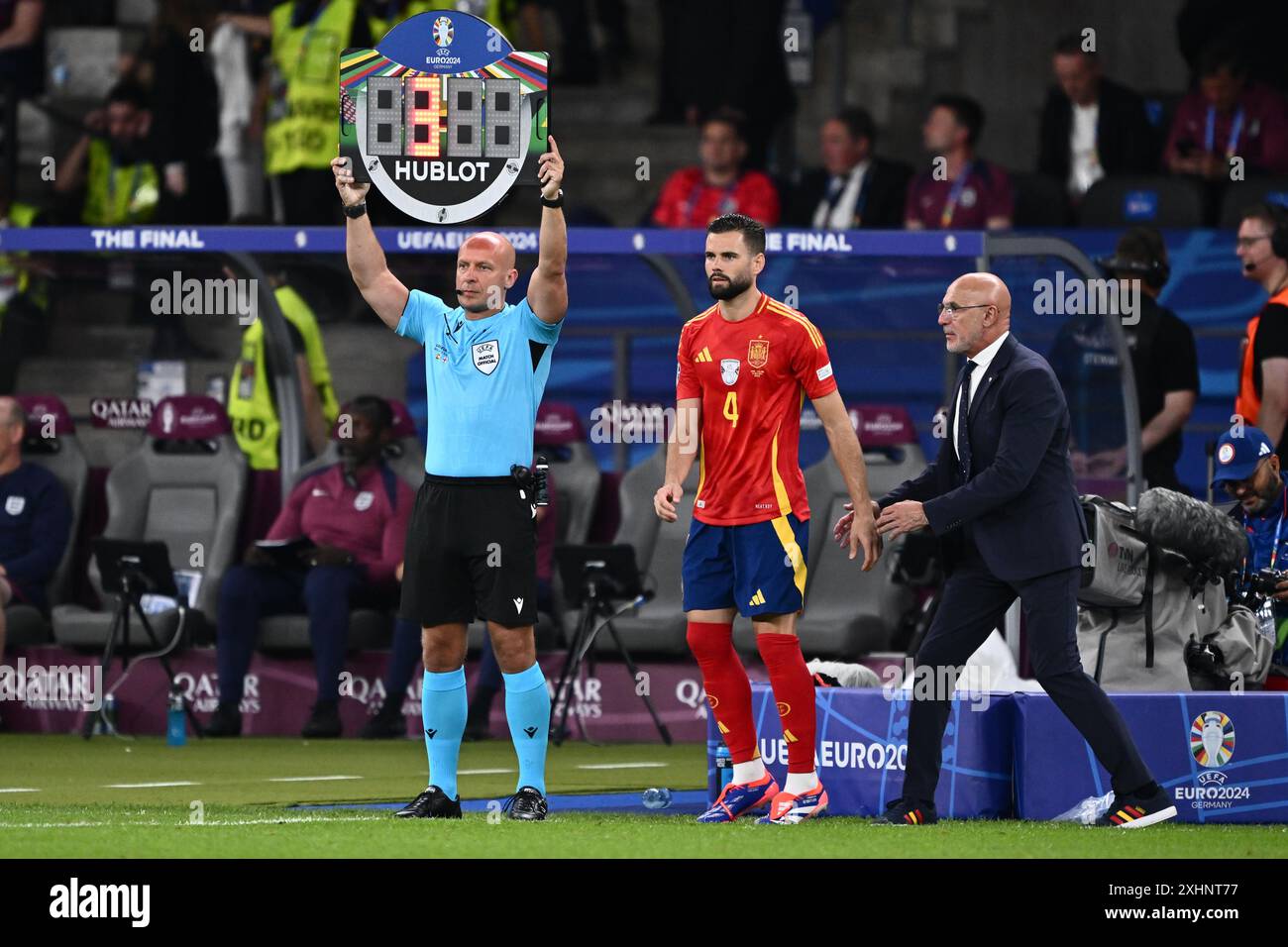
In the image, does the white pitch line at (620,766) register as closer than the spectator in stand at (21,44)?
Yes

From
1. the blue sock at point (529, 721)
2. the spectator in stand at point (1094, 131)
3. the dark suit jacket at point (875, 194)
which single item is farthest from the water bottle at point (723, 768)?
the spectator in stand at point (1094, 131)

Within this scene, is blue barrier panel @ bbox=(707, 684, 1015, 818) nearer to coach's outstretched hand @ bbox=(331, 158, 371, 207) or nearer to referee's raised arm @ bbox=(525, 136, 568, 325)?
referee's raised arm @ bbox=(525, 136, 568, 325)

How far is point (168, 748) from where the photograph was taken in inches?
480

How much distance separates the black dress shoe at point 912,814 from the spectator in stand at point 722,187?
6.48 m

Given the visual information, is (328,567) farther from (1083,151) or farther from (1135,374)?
(1083,151)

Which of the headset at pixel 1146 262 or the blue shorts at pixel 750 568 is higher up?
the headset at pixel 1146 262

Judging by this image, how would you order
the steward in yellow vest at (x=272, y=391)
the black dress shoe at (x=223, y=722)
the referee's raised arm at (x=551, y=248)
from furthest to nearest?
the steward in yellow vest at (x=272, y=391), the black dress shoe at (x=223, y=722), the referee's raised arm at (x=551, y=248)

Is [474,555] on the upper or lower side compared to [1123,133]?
lower

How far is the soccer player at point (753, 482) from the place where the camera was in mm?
8383

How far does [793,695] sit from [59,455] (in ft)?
22.4

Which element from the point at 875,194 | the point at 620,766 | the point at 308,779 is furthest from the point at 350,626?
the point at 875,194

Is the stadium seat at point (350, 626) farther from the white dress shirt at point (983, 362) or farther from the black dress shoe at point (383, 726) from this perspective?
the white dress shirt at point (983, 362)

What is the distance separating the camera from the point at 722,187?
14.4 metres
